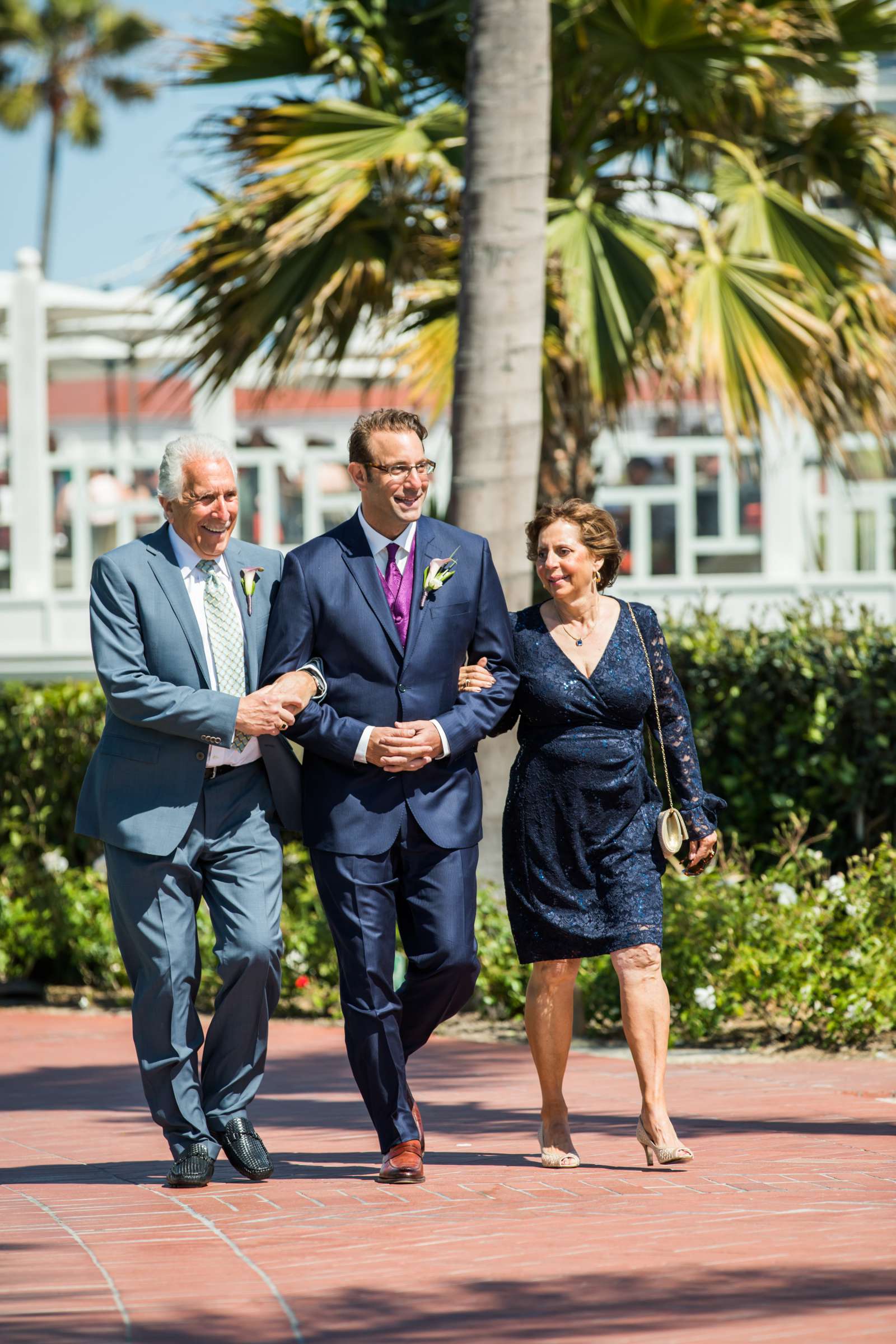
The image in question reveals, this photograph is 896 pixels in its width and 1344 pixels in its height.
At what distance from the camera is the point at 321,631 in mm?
4508

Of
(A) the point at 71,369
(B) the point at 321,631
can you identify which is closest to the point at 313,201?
(B) the point at 321,631

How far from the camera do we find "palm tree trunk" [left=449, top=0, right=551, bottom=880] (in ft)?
23.5

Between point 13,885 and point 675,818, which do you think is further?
point 13,885

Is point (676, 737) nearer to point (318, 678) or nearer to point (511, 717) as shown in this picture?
point (511, 717)

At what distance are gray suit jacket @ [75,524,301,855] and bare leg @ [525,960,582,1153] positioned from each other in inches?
32.1

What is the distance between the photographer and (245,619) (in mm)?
4637

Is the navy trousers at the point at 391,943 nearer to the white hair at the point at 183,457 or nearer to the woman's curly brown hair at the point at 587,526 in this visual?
the woman's curly brown hair at the point at 587,526

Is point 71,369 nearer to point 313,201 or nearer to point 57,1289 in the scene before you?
point 313,201

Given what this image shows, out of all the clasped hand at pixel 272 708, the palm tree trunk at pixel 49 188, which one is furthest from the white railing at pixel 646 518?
the palm tree trunk at pixel 49 188

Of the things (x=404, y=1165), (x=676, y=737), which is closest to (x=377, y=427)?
(x=676, y=737)

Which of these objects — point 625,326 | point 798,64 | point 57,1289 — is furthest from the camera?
point 798,64

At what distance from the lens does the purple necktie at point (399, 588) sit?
4562 mm

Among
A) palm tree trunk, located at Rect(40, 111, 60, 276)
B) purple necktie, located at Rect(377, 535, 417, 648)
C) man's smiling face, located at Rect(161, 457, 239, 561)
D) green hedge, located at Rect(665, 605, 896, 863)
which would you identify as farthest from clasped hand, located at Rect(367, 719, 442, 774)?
palm tree trunk, located at Rect(40, 111, 60, 276)

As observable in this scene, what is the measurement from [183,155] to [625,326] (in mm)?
2702
